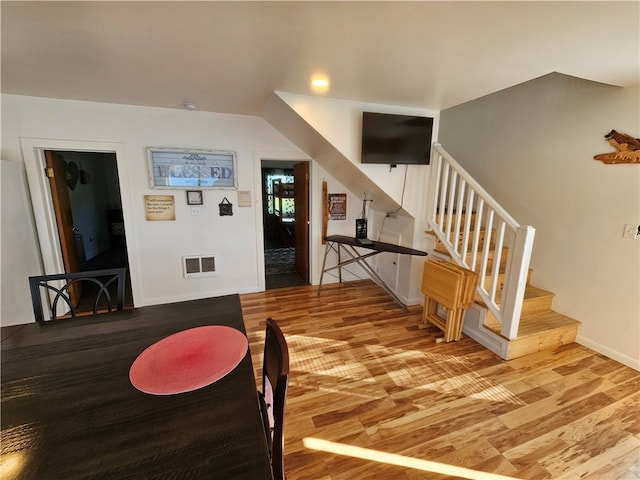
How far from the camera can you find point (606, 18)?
1327mm

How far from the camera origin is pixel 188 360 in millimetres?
1147

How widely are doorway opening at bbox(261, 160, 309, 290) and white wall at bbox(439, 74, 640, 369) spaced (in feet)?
8.35

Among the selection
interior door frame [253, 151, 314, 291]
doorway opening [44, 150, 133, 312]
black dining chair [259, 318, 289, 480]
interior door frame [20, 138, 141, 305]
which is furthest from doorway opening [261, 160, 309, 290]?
black dining chair [259, 318, 289, 480]

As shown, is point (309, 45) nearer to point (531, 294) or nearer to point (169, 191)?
point (169, 191)

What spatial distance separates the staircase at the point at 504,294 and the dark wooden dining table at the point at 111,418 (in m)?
2.25

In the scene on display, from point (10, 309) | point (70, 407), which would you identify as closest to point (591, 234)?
point (70, 407)

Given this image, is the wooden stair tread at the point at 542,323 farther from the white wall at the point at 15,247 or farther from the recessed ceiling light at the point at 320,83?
the white wall at the point at 15,247

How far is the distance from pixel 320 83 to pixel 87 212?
18.7ft

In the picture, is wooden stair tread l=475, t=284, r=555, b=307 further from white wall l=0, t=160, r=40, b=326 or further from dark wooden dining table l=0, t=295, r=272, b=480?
white wall l=0, t=160, r=40, b=326

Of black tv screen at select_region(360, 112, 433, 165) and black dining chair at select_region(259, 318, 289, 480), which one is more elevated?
black tv screen at select_region(360, 112, 433, 165)

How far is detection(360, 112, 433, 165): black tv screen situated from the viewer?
107 inches

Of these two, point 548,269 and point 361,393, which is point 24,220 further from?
point 548,269

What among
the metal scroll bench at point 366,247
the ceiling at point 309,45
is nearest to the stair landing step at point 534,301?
the metal scroll bench at point 366,247

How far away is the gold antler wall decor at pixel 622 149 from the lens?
215 centimetres
